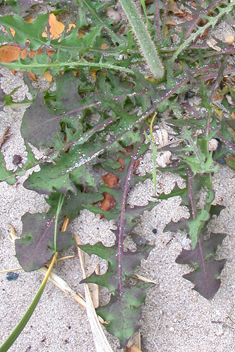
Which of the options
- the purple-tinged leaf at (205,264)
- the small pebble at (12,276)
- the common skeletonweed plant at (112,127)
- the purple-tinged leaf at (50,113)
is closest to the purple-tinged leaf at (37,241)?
the common skeletonweed plant at (112,127)

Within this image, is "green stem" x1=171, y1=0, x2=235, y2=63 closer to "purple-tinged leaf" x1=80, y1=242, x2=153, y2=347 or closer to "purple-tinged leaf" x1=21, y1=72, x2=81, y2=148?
"purple-tinged leaf" x1=21, y1=72, x2=81, y2=148

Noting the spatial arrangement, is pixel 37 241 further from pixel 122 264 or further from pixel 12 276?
pixel 122 264

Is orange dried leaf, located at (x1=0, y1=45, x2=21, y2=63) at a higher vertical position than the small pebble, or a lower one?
higher

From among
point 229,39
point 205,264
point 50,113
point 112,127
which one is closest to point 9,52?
point 50,113

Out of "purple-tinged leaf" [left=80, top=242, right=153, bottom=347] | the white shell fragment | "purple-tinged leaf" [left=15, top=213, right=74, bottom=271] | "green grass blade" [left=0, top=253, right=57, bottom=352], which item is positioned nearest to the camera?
"green grass blade" [left=0, top=253, right=57, bottom=352]

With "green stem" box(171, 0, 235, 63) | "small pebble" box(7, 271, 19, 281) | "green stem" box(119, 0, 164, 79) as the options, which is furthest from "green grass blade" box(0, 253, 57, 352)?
"green stem" box(171, 0, 235, 63)

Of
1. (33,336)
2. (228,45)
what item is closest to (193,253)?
(33,336)
